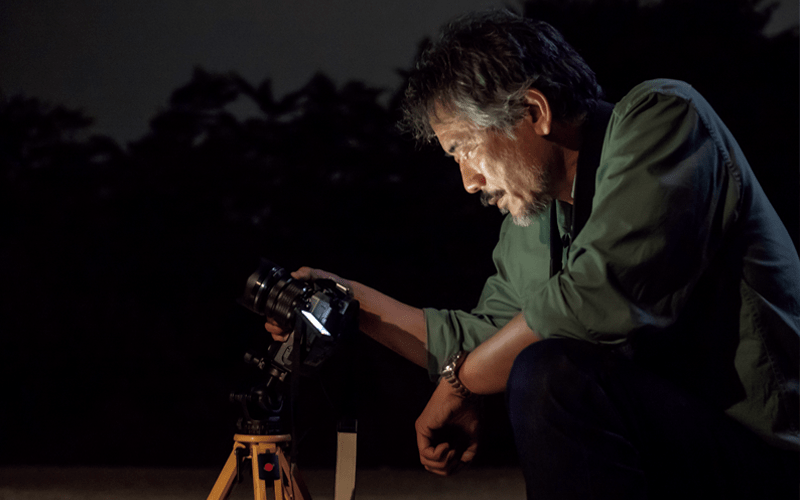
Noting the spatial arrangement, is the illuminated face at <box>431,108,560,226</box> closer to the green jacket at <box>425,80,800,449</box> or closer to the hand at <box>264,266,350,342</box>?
the green jacket at <box>425,80,800,449</box>

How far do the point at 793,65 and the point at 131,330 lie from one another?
105 inches

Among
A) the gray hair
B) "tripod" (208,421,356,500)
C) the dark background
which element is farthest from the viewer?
the dark background

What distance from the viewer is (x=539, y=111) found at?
40.0 inches

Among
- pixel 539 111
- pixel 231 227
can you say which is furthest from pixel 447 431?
pixel 231 227

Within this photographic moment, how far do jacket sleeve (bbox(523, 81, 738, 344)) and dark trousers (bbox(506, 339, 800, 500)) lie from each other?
0.05 m

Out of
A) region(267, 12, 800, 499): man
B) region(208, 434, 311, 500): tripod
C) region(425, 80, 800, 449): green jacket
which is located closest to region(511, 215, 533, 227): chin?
region(267, 12, 800, 499): man

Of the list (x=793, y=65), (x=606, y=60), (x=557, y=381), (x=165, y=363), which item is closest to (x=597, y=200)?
(x=557, y=381)

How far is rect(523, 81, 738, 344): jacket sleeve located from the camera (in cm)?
75

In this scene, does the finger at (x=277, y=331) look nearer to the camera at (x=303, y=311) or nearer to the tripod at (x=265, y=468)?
the camera at (x=303, y=311)

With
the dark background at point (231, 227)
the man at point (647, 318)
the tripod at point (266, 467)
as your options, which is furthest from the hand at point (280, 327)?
the dark background at point (231, 227)

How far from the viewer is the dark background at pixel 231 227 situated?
7.57 feet

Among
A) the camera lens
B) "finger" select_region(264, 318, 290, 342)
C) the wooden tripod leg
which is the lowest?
the wooden tripod leg

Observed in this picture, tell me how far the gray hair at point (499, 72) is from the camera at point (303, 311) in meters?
0.36

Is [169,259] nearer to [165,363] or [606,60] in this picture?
[165,363]
